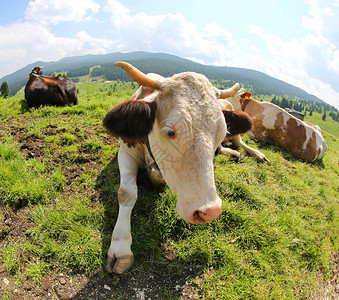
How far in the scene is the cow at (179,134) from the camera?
6.22 ft

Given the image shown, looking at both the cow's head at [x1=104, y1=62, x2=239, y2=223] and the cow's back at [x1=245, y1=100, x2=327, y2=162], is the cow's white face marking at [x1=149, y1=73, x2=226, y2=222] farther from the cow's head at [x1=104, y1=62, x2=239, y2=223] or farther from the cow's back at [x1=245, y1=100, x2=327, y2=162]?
the cow's back at [x1=245, y1=100, x2=327, y2=162]

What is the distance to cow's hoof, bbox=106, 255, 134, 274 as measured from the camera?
2194 mm

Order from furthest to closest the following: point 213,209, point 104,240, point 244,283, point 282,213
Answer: point 282,213 → point 104,240 → point 244,283 → point 213,209

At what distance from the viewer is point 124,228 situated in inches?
98.3

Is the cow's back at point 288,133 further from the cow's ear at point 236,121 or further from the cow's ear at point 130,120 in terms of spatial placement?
the cow's ear at point 130,120

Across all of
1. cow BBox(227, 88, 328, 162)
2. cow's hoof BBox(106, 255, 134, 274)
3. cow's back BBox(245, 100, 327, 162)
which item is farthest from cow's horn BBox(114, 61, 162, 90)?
cow's back BBox(245, 100, 327, 162)

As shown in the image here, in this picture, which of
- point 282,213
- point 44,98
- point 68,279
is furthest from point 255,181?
point 44,98

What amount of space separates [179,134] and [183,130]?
0.06 meters

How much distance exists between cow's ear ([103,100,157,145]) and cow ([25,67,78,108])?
231 inches

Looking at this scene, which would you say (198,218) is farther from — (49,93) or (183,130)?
(49,93)

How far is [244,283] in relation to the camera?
2.28 metres

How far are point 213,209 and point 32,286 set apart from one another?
190 cm

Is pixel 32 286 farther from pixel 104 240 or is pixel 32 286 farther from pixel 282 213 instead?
pixel 282 213

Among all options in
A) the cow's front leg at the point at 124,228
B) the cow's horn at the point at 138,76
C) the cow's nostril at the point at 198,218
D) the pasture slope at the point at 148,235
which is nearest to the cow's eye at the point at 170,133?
the cow's horn at the point at 138,76
